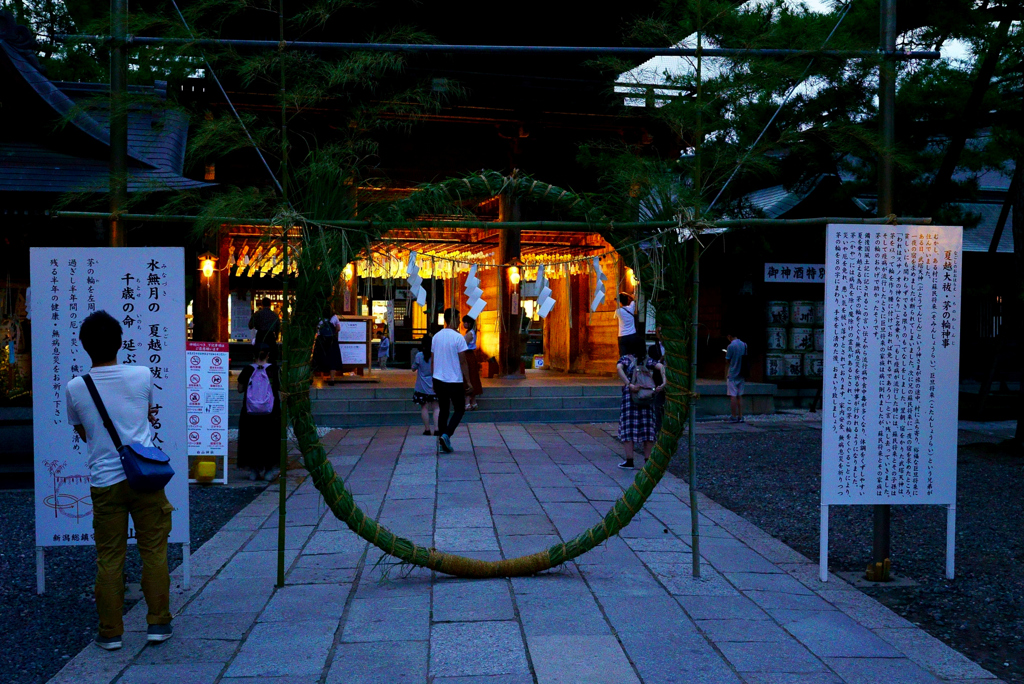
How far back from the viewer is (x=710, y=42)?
5.99m

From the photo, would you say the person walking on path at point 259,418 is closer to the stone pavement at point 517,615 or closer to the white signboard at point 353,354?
the stone pavement at point 517,615

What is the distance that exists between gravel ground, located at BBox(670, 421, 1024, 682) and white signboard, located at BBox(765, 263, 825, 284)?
515cm

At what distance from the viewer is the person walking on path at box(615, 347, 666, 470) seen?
9.13m

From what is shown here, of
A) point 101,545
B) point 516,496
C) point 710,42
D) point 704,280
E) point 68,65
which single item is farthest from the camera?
point 704,280

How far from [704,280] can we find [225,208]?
46.9 ft

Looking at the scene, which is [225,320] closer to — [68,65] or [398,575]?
[68,65]

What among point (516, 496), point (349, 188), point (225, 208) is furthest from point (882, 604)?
point (225, 208)

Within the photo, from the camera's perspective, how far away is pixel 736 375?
1405 centimetres

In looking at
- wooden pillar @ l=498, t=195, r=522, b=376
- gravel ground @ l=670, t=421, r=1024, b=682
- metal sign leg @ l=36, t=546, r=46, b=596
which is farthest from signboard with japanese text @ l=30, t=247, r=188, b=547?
wooden pillar @ l=498, t=195, r=522, b=376

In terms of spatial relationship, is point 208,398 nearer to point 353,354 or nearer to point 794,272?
point 353,354

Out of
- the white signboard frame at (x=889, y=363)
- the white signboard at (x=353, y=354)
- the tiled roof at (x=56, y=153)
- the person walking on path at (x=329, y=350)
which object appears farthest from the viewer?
the white signboard at (x=353, y=354)

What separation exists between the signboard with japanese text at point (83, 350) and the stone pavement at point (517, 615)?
834 mm

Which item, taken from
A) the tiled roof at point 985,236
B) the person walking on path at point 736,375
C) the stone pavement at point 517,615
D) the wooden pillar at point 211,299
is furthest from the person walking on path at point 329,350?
the tiled roof at point 985,236

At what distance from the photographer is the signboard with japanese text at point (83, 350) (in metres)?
4.97
